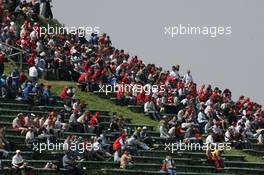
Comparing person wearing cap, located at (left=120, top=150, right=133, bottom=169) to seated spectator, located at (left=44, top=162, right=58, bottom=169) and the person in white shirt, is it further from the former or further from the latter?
the person in white shirt

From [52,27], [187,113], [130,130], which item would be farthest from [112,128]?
[52,27]

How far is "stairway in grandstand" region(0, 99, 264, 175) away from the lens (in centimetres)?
6250

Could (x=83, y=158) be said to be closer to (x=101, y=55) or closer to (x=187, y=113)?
(x=187, y=113)

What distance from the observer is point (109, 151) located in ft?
216

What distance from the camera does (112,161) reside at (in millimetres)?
64875

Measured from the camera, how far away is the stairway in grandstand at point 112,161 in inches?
2461

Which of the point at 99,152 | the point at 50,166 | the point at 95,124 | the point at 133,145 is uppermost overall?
the point at 95,124

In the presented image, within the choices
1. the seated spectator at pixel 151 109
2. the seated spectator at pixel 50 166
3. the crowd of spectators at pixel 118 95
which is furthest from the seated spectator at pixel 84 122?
the seated spectator at pixel 151 109

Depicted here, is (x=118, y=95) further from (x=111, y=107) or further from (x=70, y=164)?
(x=70, y=164)

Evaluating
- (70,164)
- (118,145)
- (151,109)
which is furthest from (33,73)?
(70,164)

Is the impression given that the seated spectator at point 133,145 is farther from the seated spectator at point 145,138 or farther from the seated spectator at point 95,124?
the seated spectator at point 95,124

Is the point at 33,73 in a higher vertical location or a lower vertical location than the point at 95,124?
higher

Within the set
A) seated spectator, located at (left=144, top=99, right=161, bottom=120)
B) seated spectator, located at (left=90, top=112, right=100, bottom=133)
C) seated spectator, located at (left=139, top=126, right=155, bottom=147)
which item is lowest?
seated spectator, located at (left=139, top=126, right=155, bottom=147)

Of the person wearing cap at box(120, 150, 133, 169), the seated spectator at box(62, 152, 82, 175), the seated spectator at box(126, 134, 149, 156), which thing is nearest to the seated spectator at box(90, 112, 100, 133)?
the seated spectator at box(126, 134, 149, 156)
